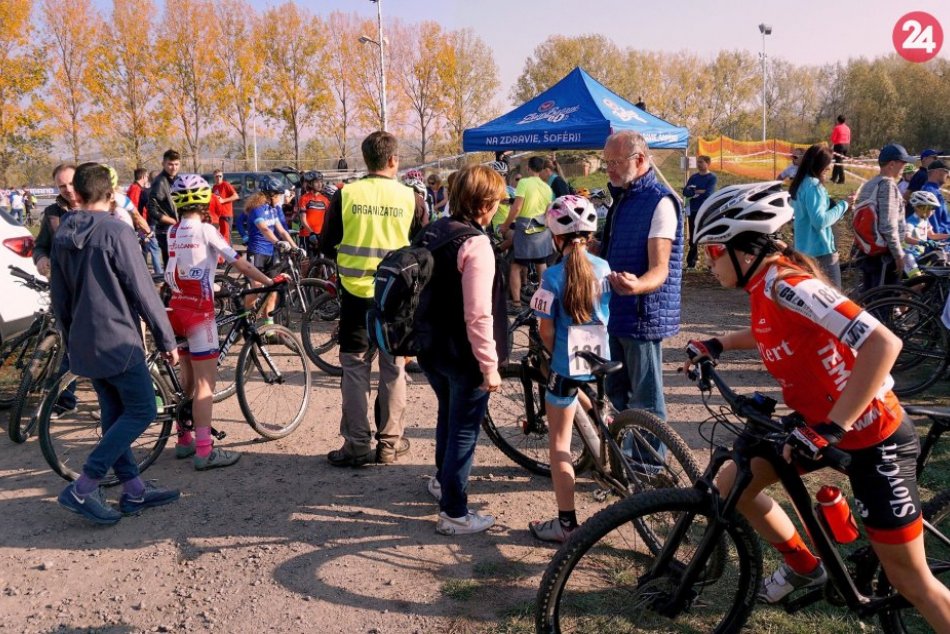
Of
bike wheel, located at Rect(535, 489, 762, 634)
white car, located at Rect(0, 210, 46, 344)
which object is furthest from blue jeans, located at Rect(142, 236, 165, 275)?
bike wheel, located at Rect(535, 489, 762, 634)

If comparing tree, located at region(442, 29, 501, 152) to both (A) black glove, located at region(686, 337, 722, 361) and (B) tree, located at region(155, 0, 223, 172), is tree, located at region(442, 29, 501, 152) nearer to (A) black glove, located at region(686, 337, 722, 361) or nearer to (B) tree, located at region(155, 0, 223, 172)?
(B) tree, located at region(155, 0, 223, 172)

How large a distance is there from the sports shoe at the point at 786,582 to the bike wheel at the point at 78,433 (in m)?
3.55

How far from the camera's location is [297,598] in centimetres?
349

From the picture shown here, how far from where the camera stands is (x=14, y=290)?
6527mm

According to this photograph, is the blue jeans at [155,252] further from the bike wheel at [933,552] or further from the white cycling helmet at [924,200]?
the bike wheel at [933,552]

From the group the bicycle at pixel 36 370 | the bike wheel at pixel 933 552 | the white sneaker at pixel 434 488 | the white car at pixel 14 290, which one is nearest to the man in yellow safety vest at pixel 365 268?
the white sneaker at pixel 434 488

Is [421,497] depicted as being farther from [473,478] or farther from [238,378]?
[238,378]

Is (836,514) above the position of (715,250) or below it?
below

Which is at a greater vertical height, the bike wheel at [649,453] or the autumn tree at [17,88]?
the autumn tree at [17,88]

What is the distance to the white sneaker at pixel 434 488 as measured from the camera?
450 centimetres

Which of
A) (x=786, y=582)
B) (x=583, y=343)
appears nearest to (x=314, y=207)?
(x=583, y=343)

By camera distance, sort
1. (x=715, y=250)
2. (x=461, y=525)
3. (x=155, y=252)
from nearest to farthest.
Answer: (x=715, y=250) → (x=461, y=525) → (x=155, y=252)

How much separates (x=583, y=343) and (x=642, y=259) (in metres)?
0.69

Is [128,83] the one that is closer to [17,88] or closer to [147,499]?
[17,88]
